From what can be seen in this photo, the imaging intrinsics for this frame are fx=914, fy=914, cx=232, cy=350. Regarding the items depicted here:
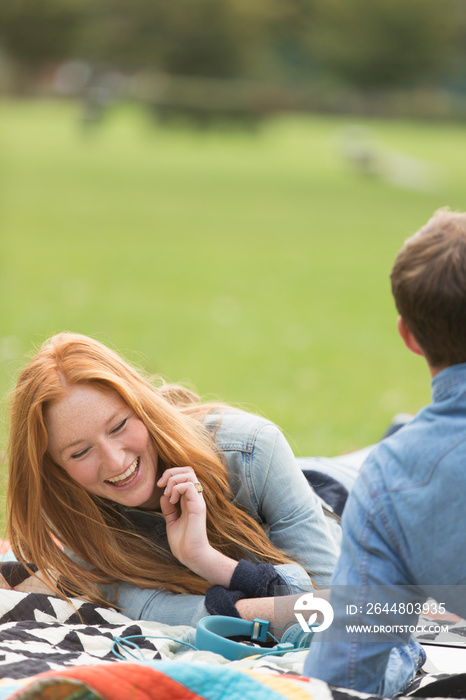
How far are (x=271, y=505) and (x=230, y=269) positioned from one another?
12.8 meters

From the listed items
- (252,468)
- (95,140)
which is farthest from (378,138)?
(252,468)

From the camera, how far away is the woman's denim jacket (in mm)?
2631

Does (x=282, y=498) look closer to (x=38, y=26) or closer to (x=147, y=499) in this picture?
(x=147, y=499)

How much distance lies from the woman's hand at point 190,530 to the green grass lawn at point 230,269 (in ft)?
3.20

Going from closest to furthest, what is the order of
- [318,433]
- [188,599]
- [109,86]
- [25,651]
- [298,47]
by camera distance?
[25,651], [188,599], [318,433], [109,86], [298,47]

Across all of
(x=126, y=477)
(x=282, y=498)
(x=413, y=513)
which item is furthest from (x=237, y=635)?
(x=413, y=513)

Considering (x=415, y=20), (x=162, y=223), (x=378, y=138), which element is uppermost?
(x=415, y=20)

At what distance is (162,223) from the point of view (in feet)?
69.2

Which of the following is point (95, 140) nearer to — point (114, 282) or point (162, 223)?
point (162, 223)

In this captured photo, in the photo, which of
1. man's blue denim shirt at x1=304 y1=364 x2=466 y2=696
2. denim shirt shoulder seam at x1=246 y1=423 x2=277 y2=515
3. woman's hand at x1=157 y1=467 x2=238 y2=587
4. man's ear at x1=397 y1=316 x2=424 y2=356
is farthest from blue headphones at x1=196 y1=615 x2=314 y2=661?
man's ear at x1=397 y1=316 x2=424 y2=356

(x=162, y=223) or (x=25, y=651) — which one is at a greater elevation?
(x=162, y=223)

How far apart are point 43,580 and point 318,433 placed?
11.7 feet

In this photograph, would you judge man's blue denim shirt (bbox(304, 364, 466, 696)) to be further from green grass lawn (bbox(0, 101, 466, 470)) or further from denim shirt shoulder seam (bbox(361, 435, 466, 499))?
green grass lawn (bbox(0, 101, 466, 470))

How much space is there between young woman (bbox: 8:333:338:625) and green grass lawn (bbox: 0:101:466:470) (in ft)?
2.39
